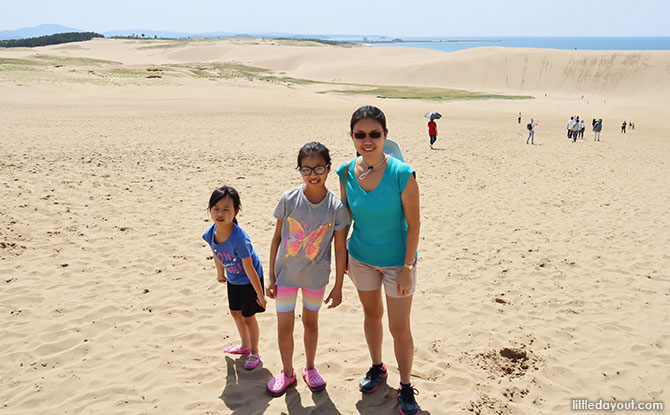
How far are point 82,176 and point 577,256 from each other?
385 inches

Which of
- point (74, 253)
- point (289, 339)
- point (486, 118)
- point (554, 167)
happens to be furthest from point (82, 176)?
point (486, 118)

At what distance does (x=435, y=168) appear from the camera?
13.1m

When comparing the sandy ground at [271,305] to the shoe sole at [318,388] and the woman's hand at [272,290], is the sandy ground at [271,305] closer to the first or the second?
the shoe sole at [318,388]

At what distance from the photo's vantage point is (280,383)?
363 cm

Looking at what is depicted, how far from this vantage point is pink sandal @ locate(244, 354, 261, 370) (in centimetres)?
395

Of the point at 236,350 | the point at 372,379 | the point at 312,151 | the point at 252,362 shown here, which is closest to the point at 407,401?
the point at 372,379

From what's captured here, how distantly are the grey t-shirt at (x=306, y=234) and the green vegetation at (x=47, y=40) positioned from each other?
343 ft

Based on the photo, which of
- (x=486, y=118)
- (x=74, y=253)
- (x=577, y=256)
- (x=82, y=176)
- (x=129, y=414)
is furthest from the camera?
(x=486, y=118)

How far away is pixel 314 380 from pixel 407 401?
766 millimetres

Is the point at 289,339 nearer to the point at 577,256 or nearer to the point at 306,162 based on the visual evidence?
the point at 306,162

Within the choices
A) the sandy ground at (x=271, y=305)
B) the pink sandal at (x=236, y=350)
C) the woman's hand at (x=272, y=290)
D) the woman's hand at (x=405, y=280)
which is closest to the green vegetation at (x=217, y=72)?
the sandy ground at (x=271, y=305)

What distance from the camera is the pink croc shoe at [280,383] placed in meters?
3.60

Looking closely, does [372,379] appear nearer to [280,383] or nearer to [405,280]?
[280,383]

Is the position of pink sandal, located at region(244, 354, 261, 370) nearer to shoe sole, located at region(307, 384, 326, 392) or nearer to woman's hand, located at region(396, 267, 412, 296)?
shoe sole, located at region(307, 384, 326, 392)
